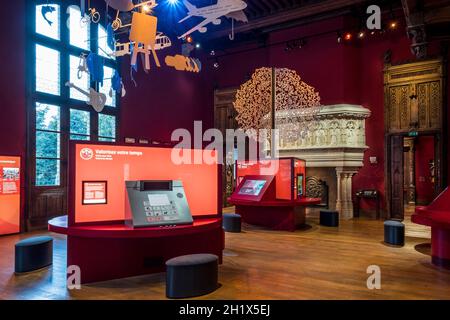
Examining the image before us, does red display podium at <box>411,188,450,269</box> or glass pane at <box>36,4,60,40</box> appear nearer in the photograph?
red display podium at <box>411,188,450,269</box>

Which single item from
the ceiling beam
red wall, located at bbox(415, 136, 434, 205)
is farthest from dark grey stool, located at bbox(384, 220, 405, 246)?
red wall, located at bbox(415, 136, 434, 205)

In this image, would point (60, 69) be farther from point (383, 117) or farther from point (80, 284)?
point (383, 117)

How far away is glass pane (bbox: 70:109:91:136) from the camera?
336 inches

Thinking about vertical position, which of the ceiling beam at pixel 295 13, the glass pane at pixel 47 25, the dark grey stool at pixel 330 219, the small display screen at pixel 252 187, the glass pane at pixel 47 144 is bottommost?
the dark grey stool at pixel 330 219

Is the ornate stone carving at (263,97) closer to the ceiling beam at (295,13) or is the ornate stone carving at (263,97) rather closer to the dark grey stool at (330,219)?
the dark grey stool at (330,219)

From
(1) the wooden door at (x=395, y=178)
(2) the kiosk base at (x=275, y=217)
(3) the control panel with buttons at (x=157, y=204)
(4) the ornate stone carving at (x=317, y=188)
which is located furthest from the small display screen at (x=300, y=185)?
(3) the control panel with buttons at (x=157, y=204)

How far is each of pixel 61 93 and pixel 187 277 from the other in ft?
21.5

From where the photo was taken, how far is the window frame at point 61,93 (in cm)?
758

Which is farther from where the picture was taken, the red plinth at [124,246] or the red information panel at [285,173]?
the red information panel at [285,173]

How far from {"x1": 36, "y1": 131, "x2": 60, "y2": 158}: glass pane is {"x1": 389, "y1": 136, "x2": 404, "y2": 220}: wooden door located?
8.28 m

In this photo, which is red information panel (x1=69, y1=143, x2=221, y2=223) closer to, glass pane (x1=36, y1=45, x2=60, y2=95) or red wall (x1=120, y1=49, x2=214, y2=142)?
glass pane (x1=36, y1=45, x2=60, y2=95)

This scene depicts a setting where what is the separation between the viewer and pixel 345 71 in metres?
9.17

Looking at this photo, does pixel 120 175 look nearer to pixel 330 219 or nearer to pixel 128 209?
pixel 128 209
